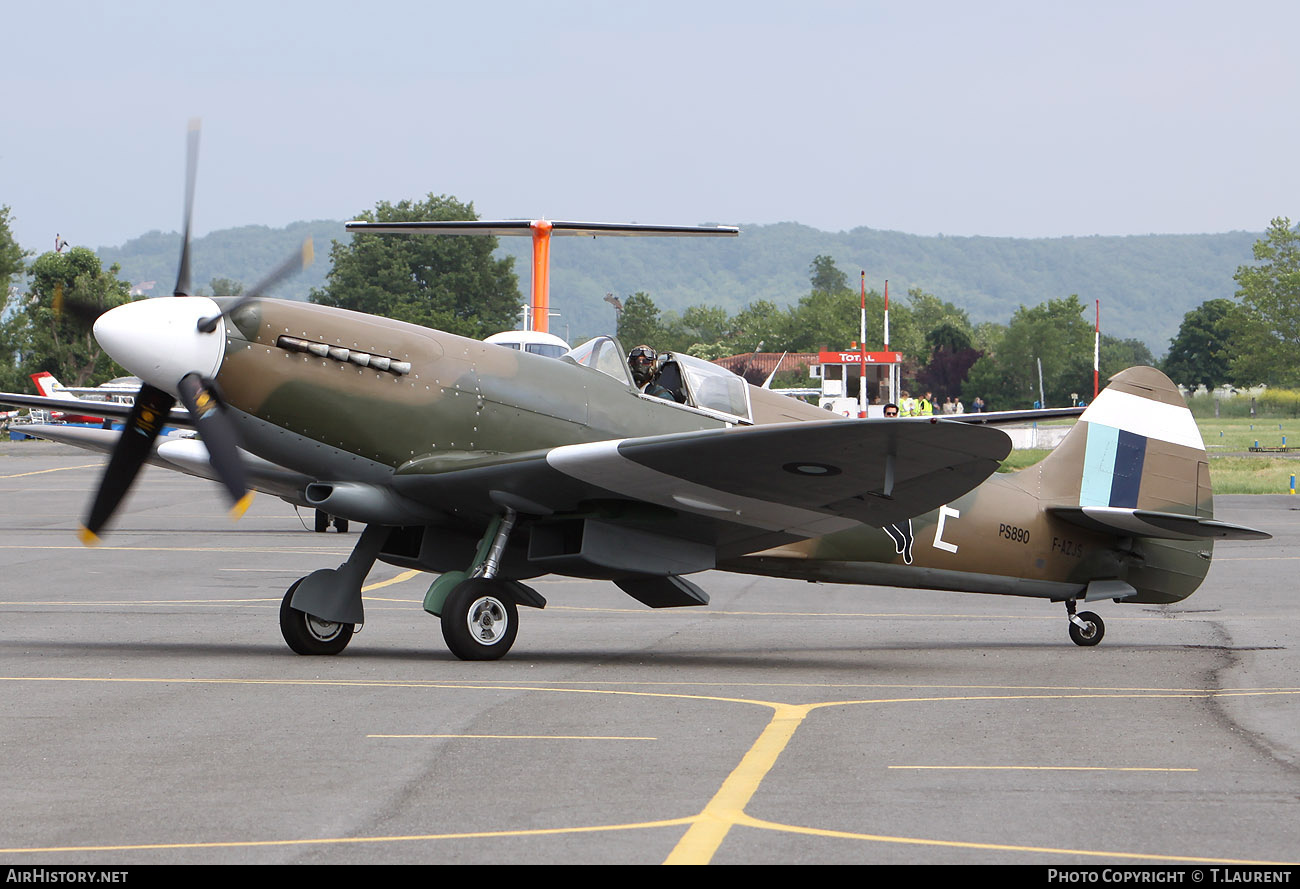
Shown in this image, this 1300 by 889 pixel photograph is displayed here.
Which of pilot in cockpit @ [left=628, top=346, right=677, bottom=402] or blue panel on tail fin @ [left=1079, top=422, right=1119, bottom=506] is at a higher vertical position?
pilot in cockpit @ [left=628, top=346, right=677, bottom=402]

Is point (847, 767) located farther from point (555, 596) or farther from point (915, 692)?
point (555, 596)

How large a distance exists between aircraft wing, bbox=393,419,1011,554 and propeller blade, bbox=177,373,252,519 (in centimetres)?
125

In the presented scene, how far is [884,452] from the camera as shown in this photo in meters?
9.69

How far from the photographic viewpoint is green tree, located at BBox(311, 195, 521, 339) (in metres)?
118

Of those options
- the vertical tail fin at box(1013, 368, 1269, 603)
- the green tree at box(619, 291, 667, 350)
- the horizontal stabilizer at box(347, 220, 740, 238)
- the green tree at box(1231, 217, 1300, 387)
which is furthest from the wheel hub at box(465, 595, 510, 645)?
the green tree at box(619, 291, 667, 350)

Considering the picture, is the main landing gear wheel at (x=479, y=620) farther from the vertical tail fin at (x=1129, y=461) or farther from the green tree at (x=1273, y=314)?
the green tree at (x=1273, y=314)

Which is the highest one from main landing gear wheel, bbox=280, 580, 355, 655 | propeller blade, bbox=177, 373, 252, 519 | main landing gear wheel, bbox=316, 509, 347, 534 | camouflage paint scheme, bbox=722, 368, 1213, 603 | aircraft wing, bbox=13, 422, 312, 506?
propeller blade, bbox=177, 373, 252, 519

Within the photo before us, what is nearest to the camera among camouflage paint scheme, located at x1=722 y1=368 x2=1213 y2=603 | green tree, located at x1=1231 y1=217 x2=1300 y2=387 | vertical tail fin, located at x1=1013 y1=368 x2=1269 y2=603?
camouflage paint scheme, located at x1=722 y1=368 x2=1213 y2=603

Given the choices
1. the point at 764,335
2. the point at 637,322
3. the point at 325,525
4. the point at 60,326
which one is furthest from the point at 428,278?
the point at 325,525

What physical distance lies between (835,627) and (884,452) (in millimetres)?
5169

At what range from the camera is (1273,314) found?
10188cm

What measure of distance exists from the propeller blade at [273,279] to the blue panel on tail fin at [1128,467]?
7549mm

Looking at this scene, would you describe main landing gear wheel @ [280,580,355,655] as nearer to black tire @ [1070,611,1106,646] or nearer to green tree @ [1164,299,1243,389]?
black tire @ [1070,611,1106,646]

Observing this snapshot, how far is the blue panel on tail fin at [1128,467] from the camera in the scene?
13344 millimetres
